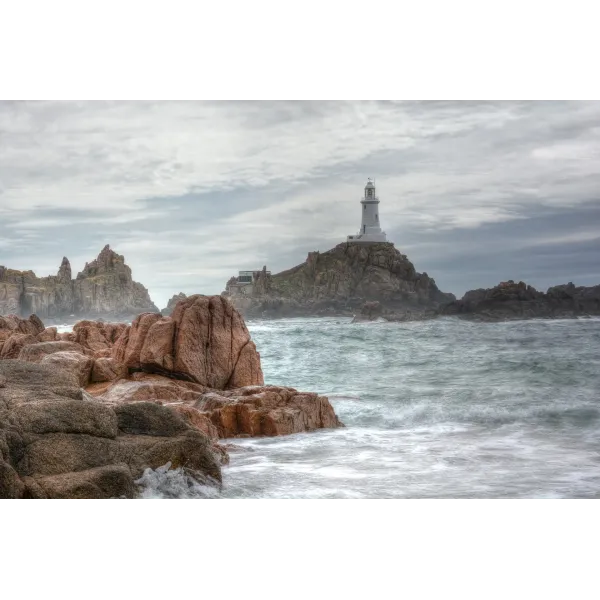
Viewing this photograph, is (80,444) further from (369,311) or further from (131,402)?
(369,311)

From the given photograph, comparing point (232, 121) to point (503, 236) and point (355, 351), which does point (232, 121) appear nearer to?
point (503, 236)

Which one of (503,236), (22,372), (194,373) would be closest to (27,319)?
(194,373)

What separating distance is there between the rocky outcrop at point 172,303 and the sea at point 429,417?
1194mm

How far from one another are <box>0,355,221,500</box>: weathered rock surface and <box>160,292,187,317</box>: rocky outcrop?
12.8ft

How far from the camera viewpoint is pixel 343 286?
10.5 meters

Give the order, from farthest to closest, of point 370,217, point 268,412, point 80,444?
point 268,412
point 370,217
point 80,444

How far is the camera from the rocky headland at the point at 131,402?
5.68m

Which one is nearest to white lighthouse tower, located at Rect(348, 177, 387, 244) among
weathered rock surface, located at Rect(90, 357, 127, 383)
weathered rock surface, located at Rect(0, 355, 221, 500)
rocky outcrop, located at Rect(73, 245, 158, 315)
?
rocky outcrop, located at Rect(73, 245, 158, 315)

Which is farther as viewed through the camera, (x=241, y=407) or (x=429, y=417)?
(x=429, y=417)

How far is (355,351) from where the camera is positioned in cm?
1274

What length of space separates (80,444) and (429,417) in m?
5.25

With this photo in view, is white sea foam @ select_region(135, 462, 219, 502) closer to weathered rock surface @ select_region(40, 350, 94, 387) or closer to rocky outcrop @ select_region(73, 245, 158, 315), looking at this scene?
rocky outcrop @ select_region(73, 245, 158, 315)

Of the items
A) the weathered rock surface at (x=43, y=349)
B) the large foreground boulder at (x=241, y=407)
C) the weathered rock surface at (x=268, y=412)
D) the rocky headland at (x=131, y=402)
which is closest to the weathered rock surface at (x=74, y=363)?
the rocky headland at (x=131, y=402)

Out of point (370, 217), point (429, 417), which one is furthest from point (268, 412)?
point (370, 217)
